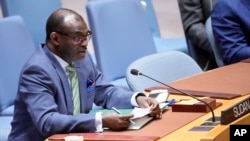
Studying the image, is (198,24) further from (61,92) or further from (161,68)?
(61,92)

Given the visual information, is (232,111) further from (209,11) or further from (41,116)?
(209,11)

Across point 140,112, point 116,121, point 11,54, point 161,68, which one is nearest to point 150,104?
point 140,112

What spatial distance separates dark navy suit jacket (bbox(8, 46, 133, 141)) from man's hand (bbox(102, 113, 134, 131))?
0.05 metres

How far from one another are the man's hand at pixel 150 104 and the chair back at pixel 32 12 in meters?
1.48

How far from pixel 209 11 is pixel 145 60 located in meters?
1.16

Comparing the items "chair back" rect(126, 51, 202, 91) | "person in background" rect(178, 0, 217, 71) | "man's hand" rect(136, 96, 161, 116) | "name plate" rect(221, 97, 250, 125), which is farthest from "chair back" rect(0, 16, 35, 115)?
"name plate" rect(221, 97, 250, 125)

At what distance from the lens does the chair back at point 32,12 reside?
396 centimetres

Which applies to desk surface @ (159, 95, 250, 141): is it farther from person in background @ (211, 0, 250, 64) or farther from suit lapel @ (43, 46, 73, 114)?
person in background @ (211, 0, 250, 64)

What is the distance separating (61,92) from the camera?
2.57m

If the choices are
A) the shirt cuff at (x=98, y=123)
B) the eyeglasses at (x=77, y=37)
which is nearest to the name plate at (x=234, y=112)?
the shirt cuff at (x=98, y=123)

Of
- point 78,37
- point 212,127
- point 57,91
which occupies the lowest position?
point 212,127

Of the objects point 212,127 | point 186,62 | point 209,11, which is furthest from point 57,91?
point 209,11

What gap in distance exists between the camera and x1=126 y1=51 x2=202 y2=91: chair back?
305 cm

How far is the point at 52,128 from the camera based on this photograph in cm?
238
